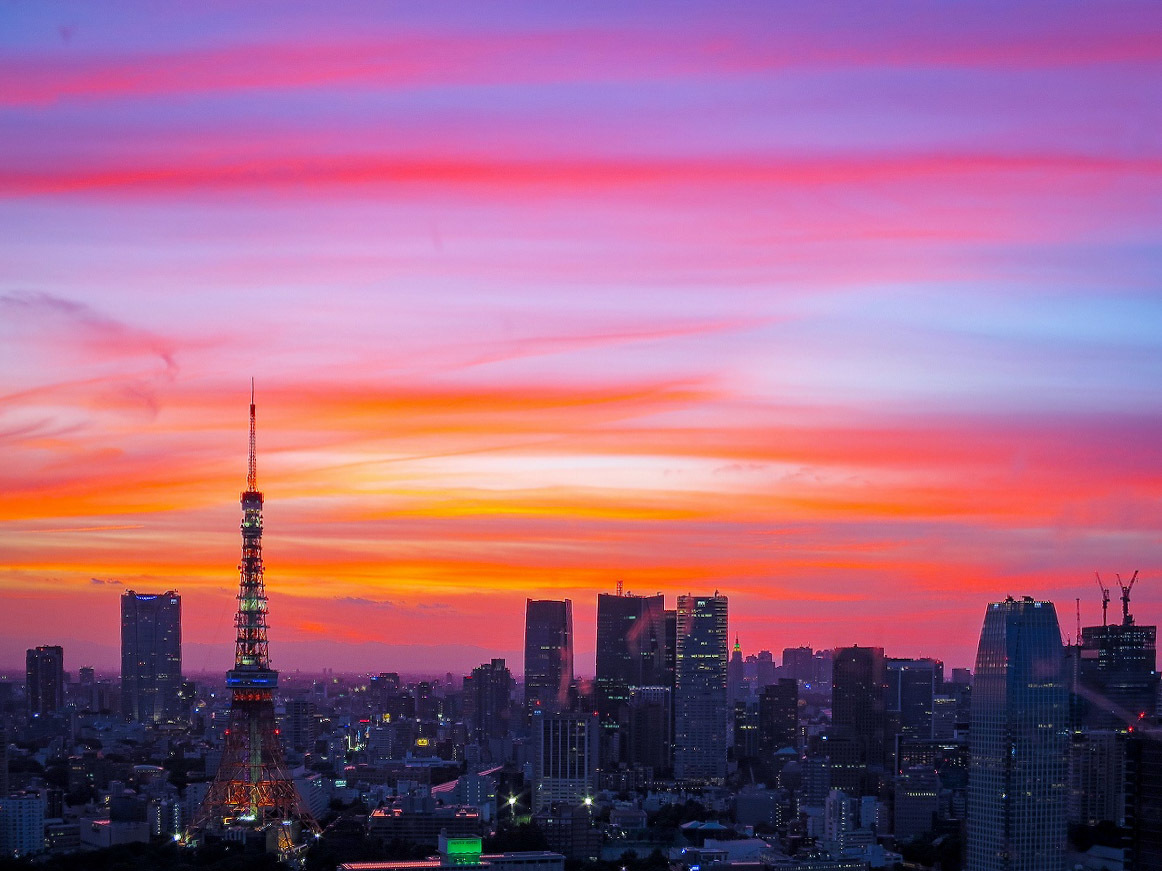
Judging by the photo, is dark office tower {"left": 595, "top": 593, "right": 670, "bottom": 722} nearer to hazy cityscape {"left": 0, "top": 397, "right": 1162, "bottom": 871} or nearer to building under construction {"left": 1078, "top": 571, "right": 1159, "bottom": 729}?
hazy cityscape {"left": 0, "top": 397, "right": 1162, "bottom": 871}

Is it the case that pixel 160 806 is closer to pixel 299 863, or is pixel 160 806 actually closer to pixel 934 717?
pixel 299 863

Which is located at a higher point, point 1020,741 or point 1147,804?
point 1020,741

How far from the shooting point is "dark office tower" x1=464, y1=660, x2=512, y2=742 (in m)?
68.1

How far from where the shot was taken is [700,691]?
2483 inches

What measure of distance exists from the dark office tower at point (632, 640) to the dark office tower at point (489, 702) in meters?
4.43

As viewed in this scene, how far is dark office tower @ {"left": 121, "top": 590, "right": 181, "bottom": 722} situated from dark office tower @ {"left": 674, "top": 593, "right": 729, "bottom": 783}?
79.8 feet

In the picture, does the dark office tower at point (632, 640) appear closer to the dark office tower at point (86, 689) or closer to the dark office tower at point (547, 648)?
the dark office tower at point (547, 648)

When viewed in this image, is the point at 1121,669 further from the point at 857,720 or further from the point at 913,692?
the point at 913,692

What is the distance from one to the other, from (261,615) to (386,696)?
46.4 metres

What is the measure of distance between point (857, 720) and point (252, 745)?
25.7 metres

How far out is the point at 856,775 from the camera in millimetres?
47656

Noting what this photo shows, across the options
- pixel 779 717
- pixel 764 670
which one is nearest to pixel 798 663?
pixel 764 670

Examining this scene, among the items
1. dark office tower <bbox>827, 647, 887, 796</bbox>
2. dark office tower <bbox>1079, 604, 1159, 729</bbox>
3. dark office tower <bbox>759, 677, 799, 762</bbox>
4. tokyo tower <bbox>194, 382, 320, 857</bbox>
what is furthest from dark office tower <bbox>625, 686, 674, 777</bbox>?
tokyo tower <bbox>194, 382, 320, 857</bbox>

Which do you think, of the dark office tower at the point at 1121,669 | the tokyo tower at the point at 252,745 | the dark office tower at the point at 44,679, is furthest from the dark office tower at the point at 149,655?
the dark office tower at the point at 1121,669
